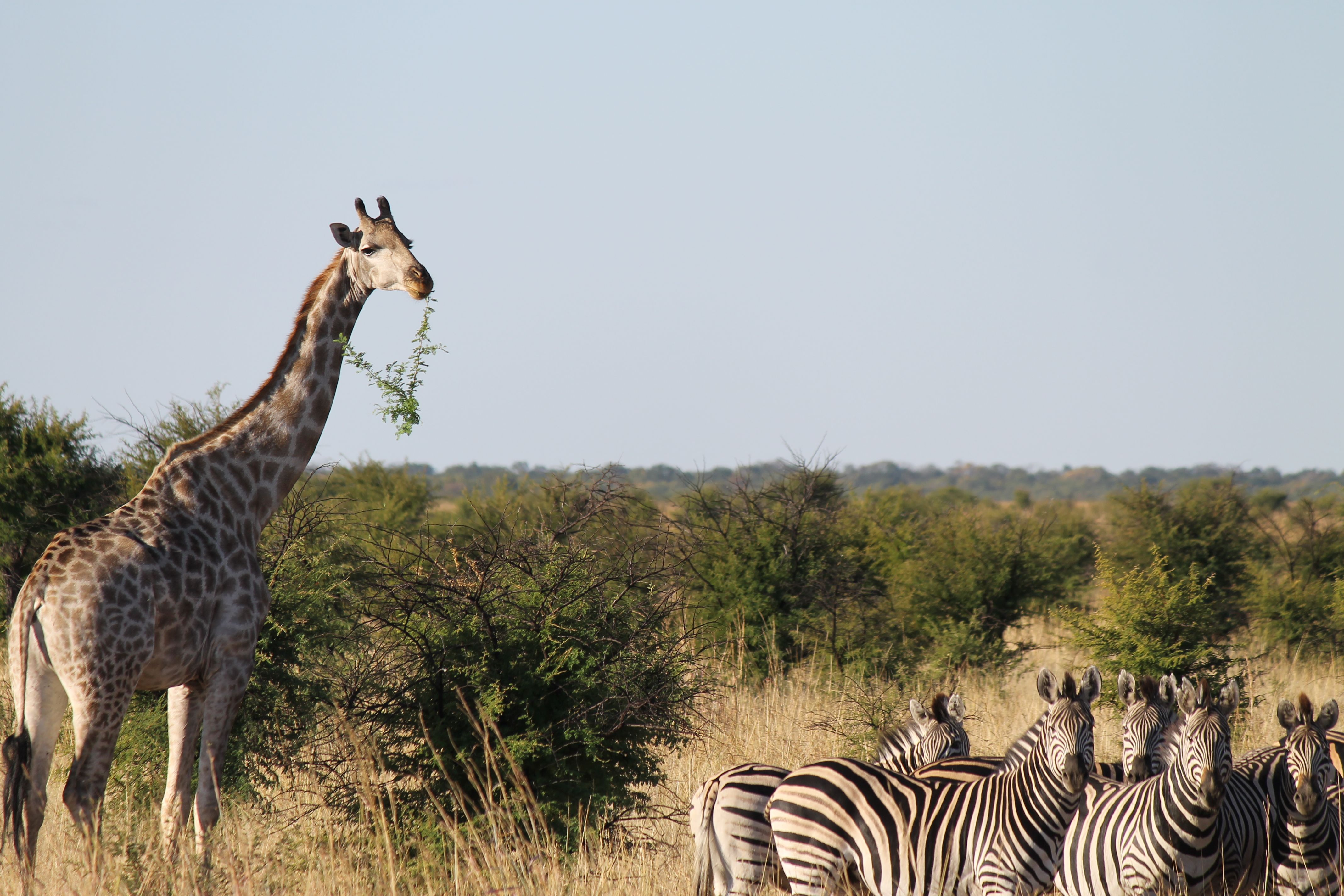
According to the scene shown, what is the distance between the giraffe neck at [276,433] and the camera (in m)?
6.23

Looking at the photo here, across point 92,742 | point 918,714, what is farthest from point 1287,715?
point 92,742

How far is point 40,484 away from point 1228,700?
12.3 m

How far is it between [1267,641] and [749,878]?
13.6m

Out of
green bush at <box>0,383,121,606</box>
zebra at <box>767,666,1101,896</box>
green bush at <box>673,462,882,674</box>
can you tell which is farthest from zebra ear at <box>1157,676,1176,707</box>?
green bush at <box>0,383,121,606</box>

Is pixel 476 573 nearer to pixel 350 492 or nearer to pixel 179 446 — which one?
pixel 179 446

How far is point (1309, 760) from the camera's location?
574 centimetres

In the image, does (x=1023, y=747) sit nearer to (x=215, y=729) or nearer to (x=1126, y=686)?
(x=1126, y=686)

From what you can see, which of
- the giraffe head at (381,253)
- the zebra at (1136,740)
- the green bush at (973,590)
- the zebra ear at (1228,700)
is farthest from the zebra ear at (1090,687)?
the green bush at (973,590)

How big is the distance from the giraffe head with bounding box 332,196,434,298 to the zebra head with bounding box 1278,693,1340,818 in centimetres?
→ 492

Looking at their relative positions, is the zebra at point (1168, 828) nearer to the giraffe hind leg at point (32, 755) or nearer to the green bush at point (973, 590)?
the giraffe hind leg at point (32, 755)

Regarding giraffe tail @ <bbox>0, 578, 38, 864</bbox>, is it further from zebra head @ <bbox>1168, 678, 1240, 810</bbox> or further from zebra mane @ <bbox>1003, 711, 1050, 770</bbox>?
zebra head @ <bbox>1168, 678, 1240, 810</bbox>

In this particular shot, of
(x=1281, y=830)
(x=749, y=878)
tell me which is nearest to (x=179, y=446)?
(x=749, y=878)

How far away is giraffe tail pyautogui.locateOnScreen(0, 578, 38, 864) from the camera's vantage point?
5.26 metres

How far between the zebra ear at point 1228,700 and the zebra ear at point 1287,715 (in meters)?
0.21
